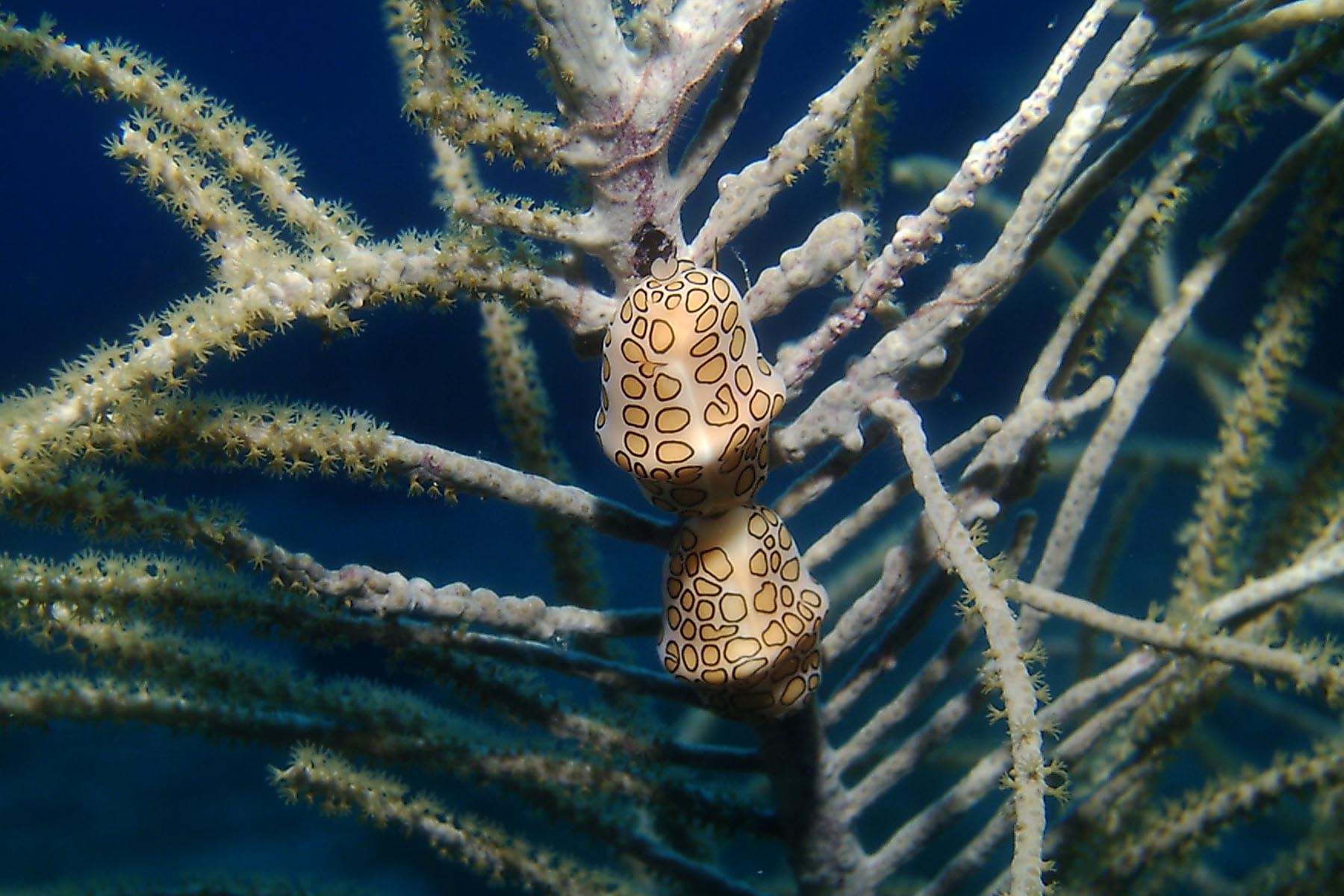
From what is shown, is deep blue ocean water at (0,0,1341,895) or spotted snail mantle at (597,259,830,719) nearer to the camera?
spotted snail mantle at (597,259,830,719)

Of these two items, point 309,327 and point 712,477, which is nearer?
point 712,477

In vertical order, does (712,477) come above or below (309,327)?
below

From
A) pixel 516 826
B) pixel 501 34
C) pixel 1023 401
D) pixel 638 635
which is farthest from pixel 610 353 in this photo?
pixel 501 34

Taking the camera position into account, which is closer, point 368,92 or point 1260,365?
point 1260,365

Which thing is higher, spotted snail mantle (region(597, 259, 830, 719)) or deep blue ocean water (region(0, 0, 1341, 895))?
deep blue ocean water (region(0, 0, 1341, 895))

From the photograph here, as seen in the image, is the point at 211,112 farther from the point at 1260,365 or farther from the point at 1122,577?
the point at 1122,577
